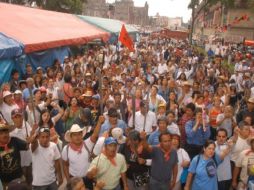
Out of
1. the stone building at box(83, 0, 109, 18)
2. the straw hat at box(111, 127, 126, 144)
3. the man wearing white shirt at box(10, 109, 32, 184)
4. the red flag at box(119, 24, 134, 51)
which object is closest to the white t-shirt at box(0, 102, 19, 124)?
the man wearing white shirt at box(10, 109, 32, 184)

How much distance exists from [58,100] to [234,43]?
33537 mm

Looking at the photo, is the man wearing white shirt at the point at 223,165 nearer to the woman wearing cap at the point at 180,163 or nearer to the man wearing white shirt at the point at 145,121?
the woman wearing cap at the point at 180,163

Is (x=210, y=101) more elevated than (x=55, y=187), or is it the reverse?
(x=210, y=101)

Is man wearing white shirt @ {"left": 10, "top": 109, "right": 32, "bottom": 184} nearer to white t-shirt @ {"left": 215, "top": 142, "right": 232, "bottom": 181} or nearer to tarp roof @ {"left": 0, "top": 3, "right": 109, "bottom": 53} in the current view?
white t-shirt @ {"left": 215, "top": 142, "right": 232, "bottom": 181}

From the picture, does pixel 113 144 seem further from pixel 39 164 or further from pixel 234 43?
pixel 234 43

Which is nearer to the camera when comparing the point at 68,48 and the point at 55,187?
the point at 55,187

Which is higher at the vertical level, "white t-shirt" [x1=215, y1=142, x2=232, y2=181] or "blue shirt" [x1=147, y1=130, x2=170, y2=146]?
"blue shirt" [x1=147, y1=130, x2=170, y2=146]

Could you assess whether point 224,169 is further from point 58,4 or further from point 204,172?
point 58,4

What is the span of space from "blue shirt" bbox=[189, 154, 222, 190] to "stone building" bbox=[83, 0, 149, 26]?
106644mm

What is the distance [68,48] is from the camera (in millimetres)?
17438

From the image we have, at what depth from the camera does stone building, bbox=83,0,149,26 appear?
117 m

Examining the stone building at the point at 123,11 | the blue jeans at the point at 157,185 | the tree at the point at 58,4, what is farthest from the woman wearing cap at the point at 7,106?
the stone building at the point at 123,11

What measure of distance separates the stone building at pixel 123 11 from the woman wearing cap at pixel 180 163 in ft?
349

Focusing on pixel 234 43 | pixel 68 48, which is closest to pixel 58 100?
pixel 68 48
